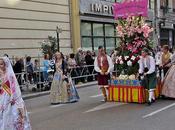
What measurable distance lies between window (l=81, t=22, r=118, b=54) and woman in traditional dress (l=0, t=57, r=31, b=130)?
803 inches

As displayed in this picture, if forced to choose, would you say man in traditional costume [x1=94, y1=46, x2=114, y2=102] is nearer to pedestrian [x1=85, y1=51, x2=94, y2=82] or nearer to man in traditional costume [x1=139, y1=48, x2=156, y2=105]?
man in traditional costume [x1=139, y1=48, x2=156, y2=105]

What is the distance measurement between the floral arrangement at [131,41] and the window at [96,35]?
13644 millimetres

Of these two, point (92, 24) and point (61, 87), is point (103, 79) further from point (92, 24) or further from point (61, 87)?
point (92, 24)

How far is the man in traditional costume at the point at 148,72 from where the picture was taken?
41.2 feet

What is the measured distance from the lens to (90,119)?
1041 cm

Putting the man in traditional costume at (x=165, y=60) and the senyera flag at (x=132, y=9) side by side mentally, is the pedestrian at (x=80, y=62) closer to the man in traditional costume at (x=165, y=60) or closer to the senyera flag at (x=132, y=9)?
the man in traditional costume at (x=165, y=60)

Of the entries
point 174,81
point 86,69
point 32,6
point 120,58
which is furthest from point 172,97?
point 32,6

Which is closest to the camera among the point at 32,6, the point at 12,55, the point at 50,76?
the point at 50,76

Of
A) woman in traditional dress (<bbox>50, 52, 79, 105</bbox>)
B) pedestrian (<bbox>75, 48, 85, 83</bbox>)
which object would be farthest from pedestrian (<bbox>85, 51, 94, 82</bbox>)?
woman in traditional dress (<bbox>50, 52, 79, 105</bbox>)

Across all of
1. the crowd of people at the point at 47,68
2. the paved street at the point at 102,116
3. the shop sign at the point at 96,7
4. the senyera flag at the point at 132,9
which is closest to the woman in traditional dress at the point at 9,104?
the paved street at the point at 102,116

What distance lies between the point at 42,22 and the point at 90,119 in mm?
14263

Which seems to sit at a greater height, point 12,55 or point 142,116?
point 12,55

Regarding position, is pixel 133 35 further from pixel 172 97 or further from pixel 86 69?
pixel 86 69

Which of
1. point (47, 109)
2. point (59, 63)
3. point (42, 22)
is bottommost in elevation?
point (47, 109)
